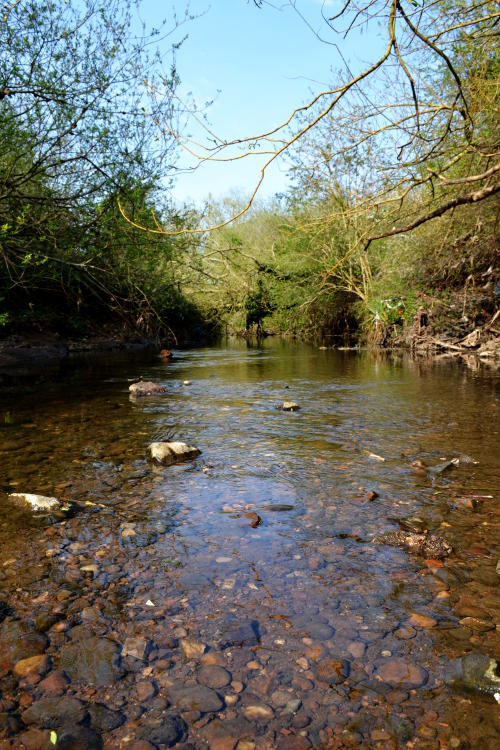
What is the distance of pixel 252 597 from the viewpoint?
101 inches

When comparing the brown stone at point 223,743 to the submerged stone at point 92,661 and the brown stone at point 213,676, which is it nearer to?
the brown stone at point 213,676

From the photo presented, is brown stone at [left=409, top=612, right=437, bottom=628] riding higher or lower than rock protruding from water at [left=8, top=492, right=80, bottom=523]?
lower

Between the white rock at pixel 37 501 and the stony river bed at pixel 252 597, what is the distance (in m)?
0.10

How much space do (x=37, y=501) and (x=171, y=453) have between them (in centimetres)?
146

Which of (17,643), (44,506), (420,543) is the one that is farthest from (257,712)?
(44,506)

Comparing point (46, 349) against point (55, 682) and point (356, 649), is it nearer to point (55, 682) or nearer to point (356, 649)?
point (55, 682)

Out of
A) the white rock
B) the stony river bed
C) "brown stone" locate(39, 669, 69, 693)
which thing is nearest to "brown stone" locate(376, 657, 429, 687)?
the stony river bed

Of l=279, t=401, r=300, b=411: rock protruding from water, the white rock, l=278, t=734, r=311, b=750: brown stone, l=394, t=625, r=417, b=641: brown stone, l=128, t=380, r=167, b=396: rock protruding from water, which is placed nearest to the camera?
l=278, t=734, r=311, b=750: brown stone

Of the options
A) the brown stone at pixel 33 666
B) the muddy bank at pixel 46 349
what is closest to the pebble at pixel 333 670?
the brown stone at pixel 33 666

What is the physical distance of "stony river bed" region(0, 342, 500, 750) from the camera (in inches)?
71.5

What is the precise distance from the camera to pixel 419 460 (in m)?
4.84

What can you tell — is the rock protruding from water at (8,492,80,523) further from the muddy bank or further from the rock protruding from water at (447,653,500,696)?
the muddy bank

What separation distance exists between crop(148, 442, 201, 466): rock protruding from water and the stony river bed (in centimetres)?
10

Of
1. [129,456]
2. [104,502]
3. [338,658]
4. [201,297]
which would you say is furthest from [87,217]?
[201,297]
